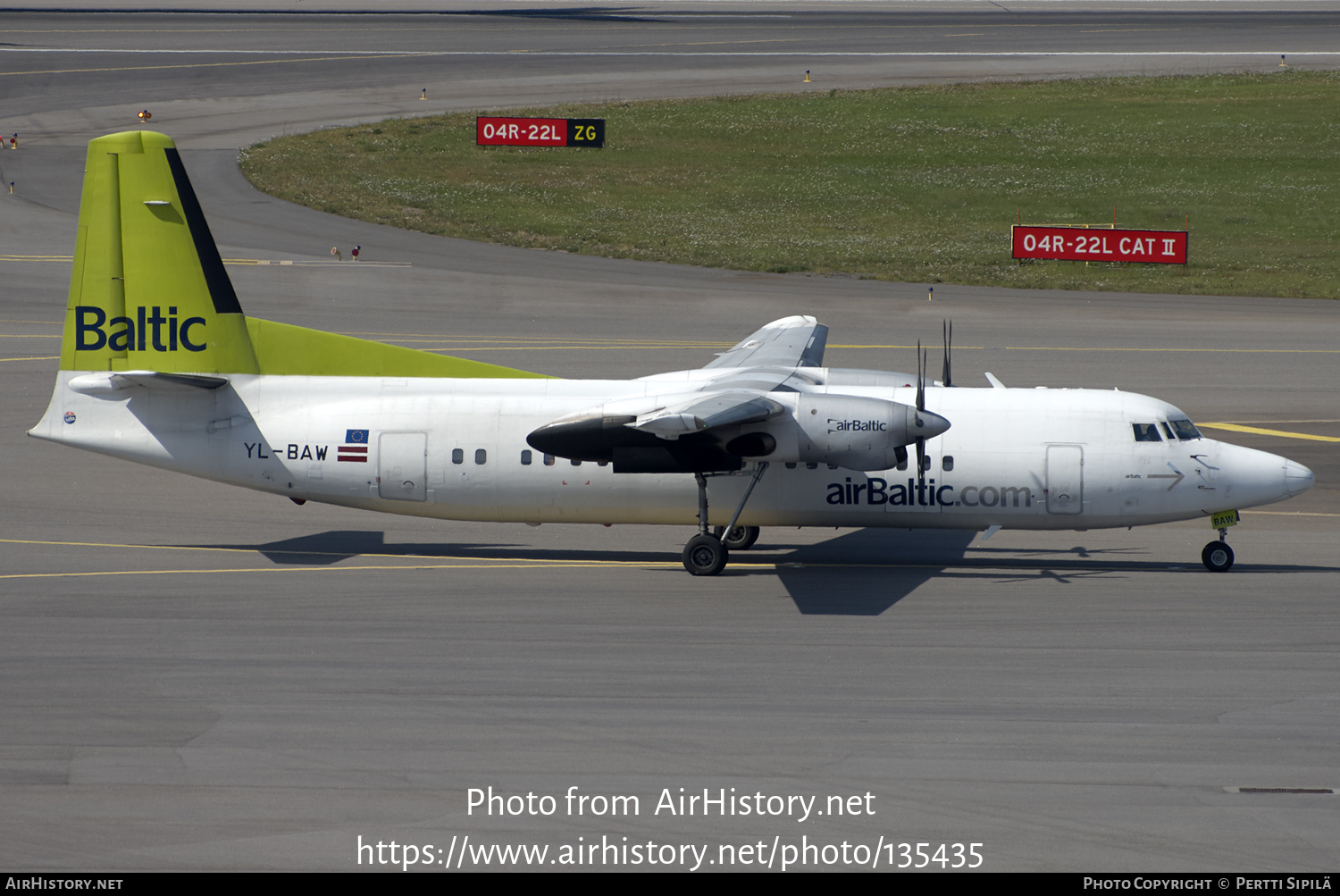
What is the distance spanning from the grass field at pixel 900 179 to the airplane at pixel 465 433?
85.7 feet

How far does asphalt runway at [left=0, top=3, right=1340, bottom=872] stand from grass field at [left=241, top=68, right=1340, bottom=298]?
37.6ft

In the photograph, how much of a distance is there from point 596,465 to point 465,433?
234 cm

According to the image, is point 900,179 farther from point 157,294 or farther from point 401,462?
point 157,294

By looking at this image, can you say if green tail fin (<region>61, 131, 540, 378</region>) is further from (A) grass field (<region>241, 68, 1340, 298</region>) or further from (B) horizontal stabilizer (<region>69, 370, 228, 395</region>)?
(A) grass field (<region>241, 68, 1340, 298</region>)

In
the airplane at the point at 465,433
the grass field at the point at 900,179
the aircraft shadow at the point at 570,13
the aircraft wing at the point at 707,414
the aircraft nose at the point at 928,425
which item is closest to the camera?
the aircraft wing at the point at 707,414

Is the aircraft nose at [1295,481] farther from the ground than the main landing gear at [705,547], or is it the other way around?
the aircraft nose at [1295,481]

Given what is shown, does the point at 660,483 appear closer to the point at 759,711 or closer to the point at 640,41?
the point at 759,711

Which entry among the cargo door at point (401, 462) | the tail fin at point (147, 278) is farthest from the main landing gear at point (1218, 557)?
the tail fin at point (147, 278)


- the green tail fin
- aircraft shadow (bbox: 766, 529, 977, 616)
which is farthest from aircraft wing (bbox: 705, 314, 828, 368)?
the green tail fin

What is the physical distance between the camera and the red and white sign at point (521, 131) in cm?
6400

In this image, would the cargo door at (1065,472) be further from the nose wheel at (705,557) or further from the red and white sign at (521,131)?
the red and white sign at (521,131)

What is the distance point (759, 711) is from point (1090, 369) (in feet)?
79.1

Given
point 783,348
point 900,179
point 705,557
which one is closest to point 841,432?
point 705,557

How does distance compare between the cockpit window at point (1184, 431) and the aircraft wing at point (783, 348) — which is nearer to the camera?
the cockpit window at point (1184, 431)
